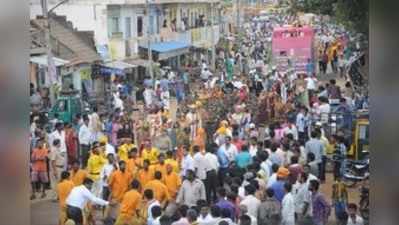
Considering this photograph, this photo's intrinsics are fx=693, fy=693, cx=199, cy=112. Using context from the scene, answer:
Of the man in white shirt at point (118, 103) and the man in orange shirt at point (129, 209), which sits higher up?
the man in white shirt at point (118, 103)

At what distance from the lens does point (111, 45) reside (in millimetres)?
3182

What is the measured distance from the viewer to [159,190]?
3150 millimetres

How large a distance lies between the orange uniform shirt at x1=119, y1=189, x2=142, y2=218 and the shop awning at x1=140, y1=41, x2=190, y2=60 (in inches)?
25.3

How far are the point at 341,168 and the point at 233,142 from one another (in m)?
0.50

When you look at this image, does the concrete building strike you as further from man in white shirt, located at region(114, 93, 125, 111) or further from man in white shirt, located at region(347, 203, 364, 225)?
man in white shirt, located at region(347, 203, 364, 225)

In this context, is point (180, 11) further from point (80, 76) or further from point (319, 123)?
point (319, 123)

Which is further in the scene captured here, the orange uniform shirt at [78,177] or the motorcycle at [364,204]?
the orange uniform shirt at [78,177]

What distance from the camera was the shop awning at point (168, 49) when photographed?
3168 mm

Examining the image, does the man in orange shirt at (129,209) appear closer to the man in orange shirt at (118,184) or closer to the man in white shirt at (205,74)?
the man in orange shirt at (118,184)

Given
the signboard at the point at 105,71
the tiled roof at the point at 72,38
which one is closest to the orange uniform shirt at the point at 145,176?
the signboard at the point at 105,71

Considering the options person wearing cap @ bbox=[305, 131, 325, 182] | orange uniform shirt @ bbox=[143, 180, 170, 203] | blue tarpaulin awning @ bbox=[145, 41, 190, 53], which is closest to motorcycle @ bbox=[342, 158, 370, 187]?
person wearing cap @ bbox=[305, 131, 325, 182]

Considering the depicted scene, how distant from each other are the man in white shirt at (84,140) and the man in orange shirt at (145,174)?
264mm

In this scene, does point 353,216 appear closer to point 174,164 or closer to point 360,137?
point 360,137

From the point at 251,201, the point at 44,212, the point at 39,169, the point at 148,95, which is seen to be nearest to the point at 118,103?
the point at 148,95
